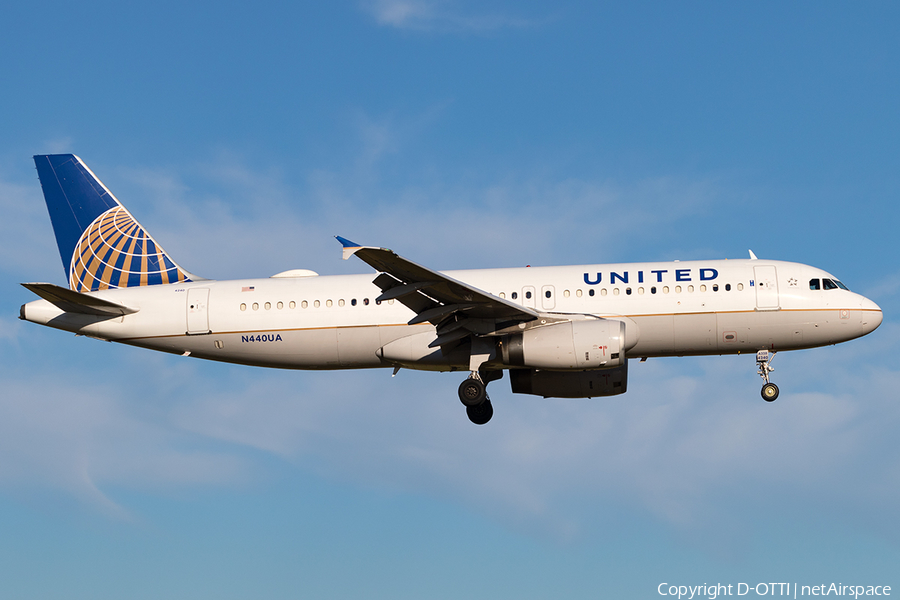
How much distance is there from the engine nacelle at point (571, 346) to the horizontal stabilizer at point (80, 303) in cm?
1195

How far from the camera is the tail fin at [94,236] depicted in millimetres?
30000

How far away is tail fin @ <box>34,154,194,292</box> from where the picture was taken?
30000 mm

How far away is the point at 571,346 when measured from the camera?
24.6 meters

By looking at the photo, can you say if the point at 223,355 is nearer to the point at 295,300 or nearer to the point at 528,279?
the point at 295,300

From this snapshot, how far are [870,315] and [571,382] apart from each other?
890 cm

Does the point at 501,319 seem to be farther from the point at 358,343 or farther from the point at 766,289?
the point at 766,289

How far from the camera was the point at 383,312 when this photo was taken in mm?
26828

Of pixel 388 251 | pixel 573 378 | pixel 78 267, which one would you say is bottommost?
pixel 573 378

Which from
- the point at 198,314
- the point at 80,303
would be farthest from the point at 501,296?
the point at 80,303

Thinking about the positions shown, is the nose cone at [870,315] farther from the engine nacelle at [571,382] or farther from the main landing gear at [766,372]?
the engine nacelle at [571,382]

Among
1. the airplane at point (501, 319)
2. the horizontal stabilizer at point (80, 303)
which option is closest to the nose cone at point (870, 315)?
the airplane at point (501, 319)

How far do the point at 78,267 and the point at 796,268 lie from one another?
73.9 feet

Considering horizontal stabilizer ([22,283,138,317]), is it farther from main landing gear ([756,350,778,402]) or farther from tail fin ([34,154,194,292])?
main landing gear ([756,350,778,402])

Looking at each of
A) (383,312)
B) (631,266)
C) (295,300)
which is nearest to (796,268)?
(631,266)
